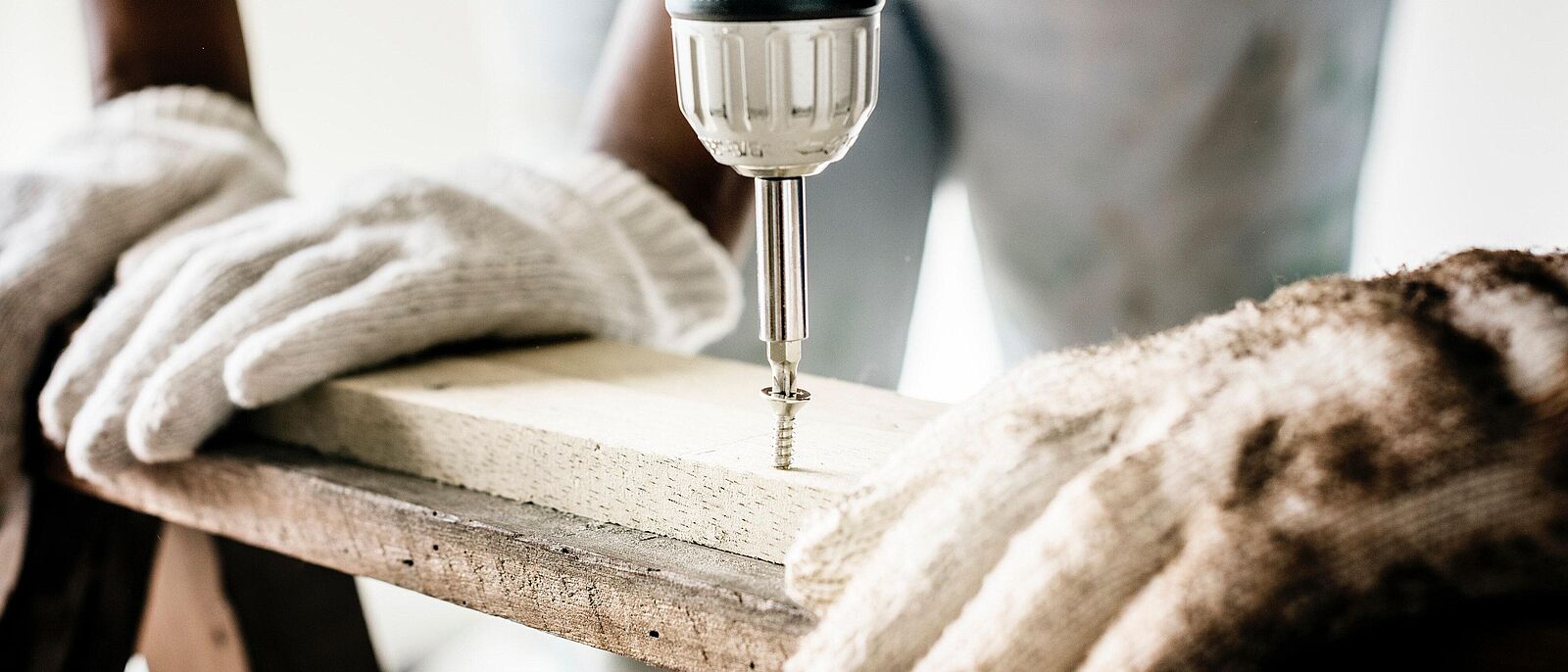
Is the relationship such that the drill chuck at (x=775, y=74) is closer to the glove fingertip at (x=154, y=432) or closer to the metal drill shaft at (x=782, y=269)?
the metal drill shaft at (x=782, y=269)

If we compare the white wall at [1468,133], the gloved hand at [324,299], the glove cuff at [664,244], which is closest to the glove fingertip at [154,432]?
the gloved hand at [324,299]

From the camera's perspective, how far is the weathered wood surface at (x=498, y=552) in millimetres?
434

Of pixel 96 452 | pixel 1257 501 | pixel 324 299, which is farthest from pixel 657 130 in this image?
pixel 1257 501

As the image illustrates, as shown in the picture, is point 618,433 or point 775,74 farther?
point 618,433

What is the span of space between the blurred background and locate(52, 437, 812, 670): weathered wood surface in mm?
357

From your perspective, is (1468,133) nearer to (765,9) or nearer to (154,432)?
(765,9)

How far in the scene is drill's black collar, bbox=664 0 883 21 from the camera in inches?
13.8

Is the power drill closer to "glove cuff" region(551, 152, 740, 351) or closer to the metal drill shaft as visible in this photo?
the metal drill shaft

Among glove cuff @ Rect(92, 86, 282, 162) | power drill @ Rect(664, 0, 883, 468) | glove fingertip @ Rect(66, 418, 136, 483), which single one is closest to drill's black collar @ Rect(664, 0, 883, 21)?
power drill @ Rect(664, 0, 883, 468)

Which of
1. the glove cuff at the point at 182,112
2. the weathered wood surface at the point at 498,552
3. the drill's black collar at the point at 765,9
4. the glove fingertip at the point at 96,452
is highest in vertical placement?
the glove cuff at the point at 182,112

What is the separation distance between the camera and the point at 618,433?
19.8 inches

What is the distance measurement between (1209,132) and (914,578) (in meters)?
0.50

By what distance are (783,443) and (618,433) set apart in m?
0.09

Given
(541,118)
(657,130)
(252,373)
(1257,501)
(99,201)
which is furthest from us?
(541,118)
